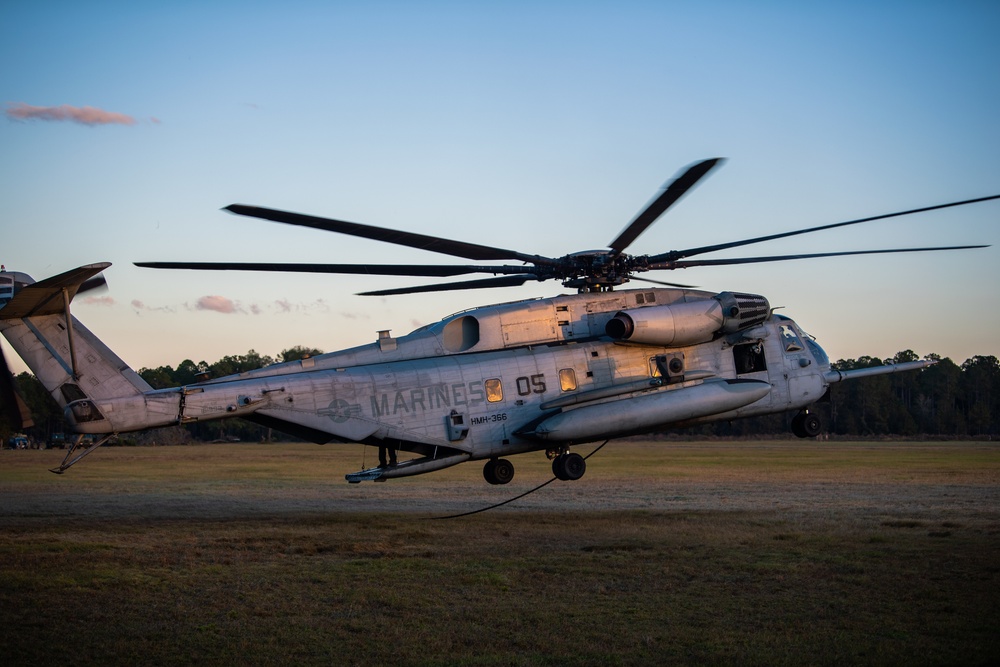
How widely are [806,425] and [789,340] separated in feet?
6.24

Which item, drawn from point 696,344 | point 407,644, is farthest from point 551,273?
point 407,644

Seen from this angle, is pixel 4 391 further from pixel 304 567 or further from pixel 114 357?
pixel 304 567

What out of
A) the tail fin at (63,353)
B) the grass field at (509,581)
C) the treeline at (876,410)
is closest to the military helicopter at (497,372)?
the tail fin at (63,353)

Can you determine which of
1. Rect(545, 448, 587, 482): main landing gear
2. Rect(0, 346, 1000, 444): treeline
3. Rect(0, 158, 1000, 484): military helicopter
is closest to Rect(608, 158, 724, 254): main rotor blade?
Rect(0, 158, 1000, 484): military helicopter

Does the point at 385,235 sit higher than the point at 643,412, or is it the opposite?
the point at 385,235

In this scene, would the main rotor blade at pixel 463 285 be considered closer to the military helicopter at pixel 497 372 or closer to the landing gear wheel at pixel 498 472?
the military helicopter at pixel 497 372

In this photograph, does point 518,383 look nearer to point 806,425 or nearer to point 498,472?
point 498,472

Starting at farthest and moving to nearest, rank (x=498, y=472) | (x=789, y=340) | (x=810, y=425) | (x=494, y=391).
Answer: (x=789, y=340) → (x=810, y=425) → (x=498, y=472) → (x=494, y=391)

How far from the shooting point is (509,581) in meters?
13.3

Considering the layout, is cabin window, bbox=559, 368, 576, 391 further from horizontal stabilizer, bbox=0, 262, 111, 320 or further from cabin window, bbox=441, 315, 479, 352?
horizontal stabilizer, bbox=0, 262, 111, 320

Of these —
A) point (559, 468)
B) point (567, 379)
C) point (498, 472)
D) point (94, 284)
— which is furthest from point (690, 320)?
point (94, 284)

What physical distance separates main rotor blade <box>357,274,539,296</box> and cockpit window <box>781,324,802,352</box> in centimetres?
611

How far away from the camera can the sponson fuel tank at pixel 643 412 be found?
1780cm

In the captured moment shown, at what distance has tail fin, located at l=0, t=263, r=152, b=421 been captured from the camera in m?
15.8
